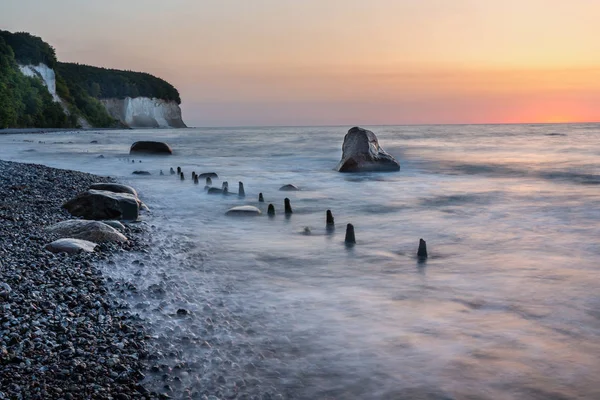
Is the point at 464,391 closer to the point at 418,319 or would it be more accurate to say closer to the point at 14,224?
the point at 418,319

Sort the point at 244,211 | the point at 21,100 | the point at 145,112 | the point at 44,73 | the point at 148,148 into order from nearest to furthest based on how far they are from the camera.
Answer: the point at 244,211
the point at 148,148
the point at 21,100
the point at 44,73
the point at 145,112

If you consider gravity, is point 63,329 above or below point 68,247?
below

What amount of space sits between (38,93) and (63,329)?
307 feet

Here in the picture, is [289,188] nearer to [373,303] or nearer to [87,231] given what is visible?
[87,231]

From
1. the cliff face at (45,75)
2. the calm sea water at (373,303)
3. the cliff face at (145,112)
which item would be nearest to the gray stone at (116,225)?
the calm sea water at (373,303)

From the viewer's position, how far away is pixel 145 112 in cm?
17012

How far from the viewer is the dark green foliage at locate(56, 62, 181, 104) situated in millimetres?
A: 152750

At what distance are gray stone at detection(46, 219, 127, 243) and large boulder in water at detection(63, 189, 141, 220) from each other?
6.31ft

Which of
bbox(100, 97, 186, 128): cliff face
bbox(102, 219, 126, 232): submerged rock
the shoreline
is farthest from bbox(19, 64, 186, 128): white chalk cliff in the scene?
the shoreline

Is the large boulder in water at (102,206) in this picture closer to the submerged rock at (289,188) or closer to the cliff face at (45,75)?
the submerged rock at (289,188)

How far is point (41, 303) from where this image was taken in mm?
5316

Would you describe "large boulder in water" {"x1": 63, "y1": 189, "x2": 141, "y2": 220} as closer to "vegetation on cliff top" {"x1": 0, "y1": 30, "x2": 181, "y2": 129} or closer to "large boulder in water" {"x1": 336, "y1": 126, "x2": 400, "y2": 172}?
"large boulder in water" {"x1": 336, "y1": 126, "x2": 400, "y2": 172}

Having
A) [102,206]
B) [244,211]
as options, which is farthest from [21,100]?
[102,206]

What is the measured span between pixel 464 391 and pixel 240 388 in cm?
183
